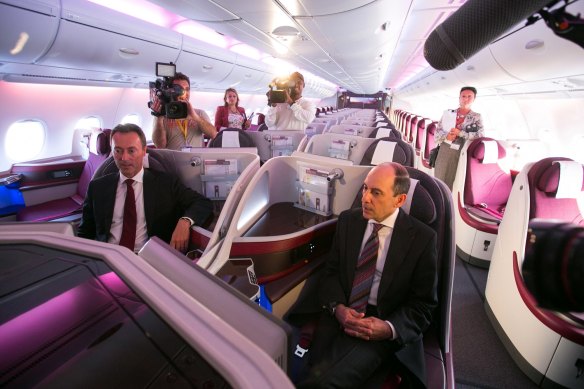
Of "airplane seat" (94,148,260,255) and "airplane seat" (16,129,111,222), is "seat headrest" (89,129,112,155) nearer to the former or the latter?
"airplane seat" (16,129,111,222)

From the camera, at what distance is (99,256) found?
69 cm

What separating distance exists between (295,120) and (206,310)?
4.78 metres

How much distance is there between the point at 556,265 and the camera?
21.0 inches

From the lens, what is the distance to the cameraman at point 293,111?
4.46 metres

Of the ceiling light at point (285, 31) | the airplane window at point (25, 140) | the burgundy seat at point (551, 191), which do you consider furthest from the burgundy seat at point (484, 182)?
the airplane window at point (25, 140)

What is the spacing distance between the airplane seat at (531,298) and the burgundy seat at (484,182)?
1.10 metres

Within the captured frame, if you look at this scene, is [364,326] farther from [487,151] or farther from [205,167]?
[487,151]

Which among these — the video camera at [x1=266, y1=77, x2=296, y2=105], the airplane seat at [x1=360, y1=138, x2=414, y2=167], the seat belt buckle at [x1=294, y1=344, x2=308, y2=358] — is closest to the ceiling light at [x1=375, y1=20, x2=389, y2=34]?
the video camera at [x1=266, y1=77, x2=296, y2=105]

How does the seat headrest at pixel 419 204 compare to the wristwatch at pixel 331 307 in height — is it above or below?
above

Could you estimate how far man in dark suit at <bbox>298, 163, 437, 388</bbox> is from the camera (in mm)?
1461

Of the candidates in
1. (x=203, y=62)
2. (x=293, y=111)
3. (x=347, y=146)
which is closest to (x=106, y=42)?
(x=203, y=62)

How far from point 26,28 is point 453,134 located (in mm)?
5236

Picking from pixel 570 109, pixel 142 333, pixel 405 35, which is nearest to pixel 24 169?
pixel 142 333

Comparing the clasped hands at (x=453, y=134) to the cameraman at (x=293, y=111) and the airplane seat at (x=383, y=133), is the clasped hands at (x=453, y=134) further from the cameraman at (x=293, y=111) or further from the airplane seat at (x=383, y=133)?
the cameraman at (x=293, y=111)
